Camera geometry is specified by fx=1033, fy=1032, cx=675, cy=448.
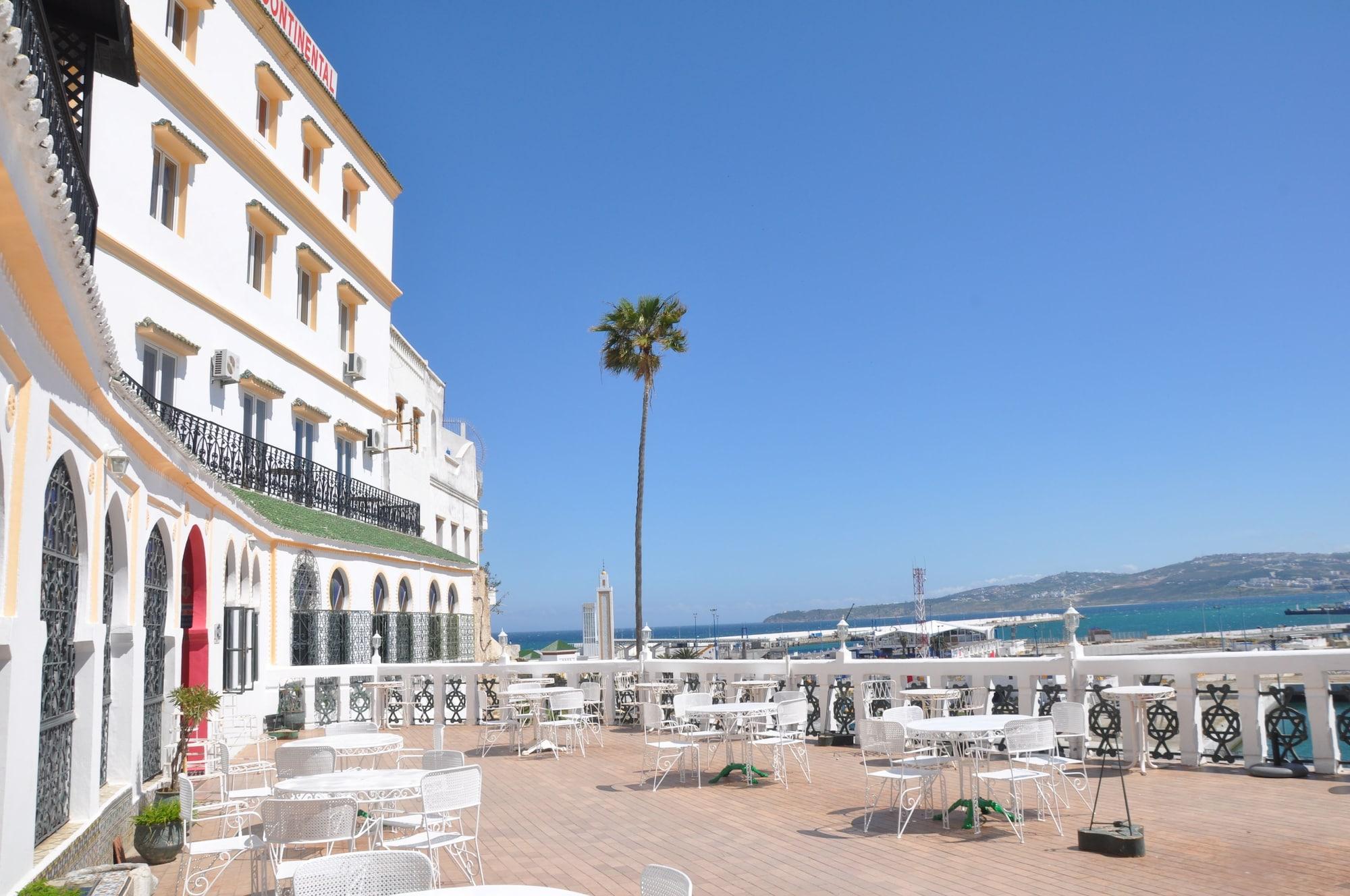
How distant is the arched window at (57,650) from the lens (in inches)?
287

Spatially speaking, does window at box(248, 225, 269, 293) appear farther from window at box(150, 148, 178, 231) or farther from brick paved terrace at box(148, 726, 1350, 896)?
brick paved terrace at box(148, 726, 1350, 896)

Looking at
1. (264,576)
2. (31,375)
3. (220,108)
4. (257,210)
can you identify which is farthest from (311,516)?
(31,375)

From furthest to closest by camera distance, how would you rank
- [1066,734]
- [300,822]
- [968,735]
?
[1066,734], [968,735], [300,822]

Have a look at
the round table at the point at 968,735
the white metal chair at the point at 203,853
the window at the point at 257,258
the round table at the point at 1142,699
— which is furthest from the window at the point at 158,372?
the round table at the point at 1142,699

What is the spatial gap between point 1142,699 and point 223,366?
17.3 meters

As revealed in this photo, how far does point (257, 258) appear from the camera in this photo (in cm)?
2356

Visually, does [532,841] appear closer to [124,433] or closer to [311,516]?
[124,433]

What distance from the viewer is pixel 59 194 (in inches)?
224

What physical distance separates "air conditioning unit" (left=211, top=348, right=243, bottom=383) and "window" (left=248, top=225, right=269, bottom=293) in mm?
3028

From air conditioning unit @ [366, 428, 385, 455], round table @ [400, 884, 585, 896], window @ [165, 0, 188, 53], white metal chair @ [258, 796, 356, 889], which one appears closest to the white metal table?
white metal chair @ [258, 796, 356, 889]

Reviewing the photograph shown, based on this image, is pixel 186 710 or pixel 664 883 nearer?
pixel 664 883

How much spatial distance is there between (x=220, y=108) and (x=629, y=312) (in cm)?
1318

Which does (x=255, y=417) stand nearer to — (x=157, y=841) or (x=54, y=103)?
(x=157, y=841)

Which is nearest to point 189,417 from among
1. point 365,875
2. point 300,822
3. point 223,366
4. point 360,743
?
point 223,366
